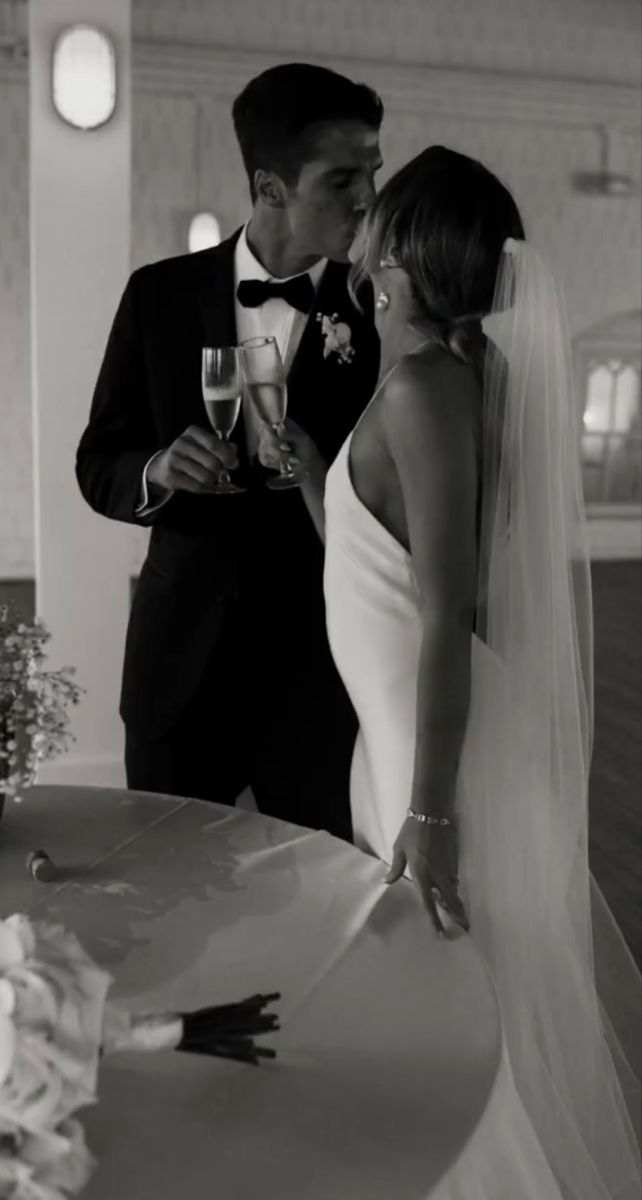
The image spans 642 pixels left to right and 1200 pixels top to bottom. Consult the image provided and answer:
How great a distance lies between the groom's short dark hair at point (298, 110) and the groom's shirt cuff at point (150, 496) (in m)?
0.56

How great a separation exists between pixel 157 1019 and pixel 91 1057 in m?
0.17

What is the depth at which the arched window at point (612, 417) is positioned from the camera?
9.30 metres

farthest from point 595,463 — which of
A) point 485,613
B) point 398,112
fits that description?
point 485,613

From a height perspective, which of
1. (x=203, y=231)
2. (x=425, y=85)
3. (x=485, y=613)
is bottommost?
(x=485, y=613)

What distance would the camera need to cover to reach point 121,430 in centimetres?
242

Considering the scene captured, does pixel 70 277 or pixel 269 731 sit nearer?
pixel 269 731

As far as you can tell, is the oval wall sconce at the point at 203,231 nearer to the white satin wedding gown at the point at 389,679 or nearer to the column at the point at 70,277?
the column at the point at 70,277

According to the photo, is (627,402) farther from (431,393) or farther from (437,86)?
(431,393)

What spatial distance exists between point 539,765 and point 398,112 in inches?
295

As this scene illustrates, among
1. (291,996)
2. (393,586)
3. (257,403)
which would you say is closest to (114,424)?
(257,403)

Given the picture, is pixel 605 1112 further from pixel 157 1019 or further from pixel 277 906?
pixel 157 1019

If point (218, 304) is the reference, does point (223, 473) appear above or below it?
below

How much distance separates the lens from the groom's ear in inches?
86.6

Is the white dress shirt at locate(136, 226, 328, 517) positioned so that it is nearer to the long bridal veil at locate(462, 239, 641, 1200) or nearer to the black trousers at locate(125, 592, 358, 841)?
the black trousers at locate(125, 592, 358, 841)
